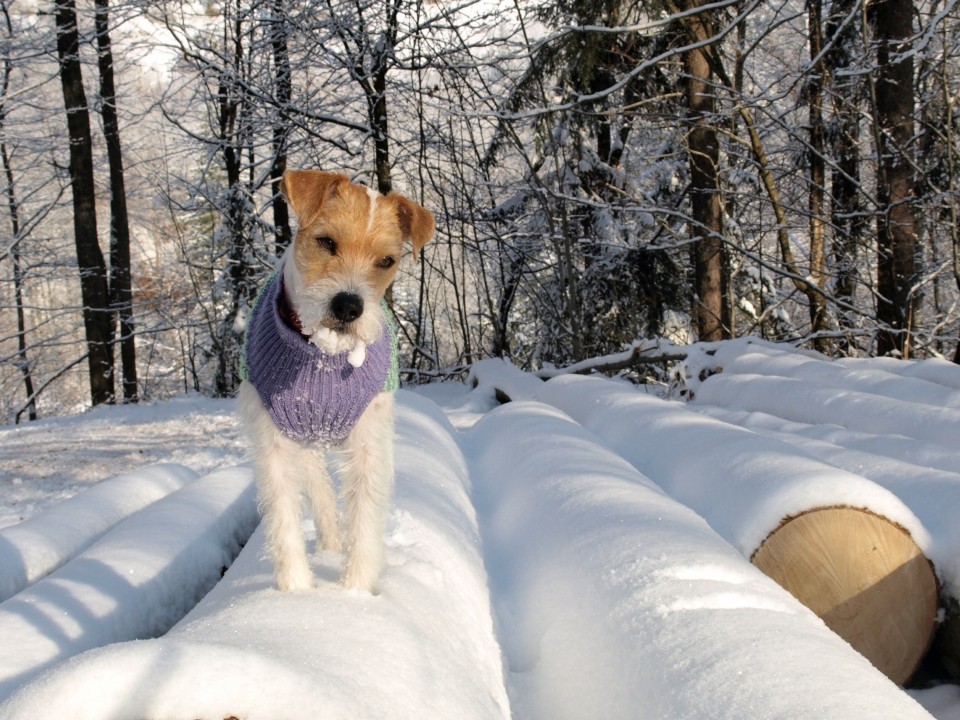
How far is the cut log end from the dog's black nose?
1.59m

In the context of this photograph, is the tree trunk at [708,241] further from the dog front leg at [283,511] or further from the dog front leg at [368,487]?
the dog front leg at [283,511]

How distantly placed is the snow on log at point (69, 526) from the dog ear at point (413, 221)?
1.88 m

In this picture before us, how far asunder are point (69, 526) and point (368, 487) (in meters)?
1.53

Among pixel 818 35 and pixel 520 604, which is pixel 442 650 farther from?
pixel 818 35

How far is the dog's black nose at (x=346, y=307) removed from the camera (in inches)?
83.8

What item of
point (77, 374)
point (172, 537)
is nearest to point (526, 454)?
point (172, 537)

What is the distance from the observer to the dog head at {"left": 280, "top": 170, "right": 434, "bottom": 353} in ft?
7.09

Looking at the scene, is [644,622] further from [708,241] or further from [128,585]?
[708,241]

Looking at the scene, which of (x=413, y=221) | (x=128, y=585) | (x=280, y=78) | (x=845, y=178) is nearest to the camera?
(x=128, y=585)

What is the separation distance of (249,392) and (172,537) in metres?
0.75

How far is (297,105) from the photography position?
1060 cm

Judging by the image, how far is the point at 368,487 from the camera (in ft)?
7.89

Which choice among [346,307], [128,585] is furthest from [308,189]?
[128,585]

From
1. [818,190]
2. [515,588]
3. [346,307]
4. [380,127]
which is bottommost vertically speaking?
[515,588]
